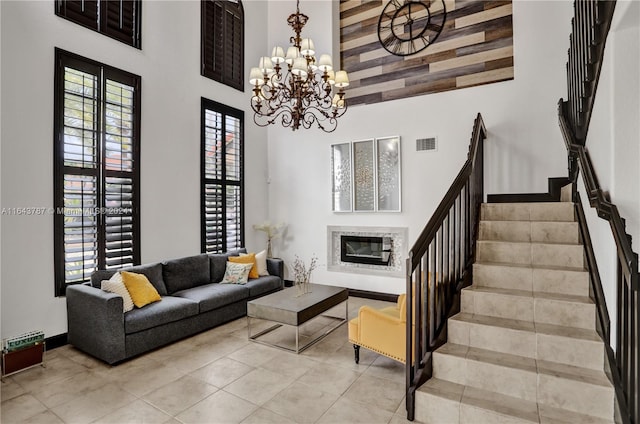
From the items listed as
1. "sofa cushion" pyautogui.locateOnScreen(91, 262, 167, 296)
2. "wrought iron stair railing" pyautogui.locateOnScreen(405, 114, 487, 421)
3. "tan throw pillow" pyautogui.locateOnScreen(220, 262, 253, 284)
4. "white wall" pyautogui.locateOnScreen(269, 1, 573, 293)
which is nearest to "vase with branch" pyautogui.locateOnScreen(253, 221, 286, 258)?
"white wall" pyautogui.locateOnScreen(269, 1, 573, 293)

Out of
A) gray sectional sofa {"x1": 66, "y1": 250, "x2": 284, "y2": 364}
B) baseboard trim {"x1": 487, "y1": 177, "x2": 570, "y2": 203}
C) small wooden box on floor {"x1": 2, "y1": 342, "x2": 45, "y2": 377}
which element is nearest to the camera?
small wooden box on floor {"x1": 2, "y1": 342, "x2": 45, "y2": 377}

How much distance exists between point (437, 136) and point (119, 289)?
15.1ft

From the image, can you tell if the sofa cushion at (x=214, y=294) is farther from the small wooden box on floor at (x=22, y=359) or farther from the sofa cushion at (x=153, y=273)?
the small wooden box on floor at (x=22, y=359)

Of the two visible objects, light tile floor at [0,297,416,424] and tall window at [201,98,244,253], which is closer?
light tile floor at [0,297,416,424]

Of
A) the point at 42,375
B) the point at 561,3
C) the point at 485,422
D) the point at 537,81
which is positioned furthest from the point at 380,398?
the point at 561,3

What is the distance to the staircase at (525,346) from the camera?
216 cm

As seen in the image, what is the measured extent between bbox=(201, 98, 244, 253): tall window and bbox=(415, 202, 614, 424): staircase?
4099 mm

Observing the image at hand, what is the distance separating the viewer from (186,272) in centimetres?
471

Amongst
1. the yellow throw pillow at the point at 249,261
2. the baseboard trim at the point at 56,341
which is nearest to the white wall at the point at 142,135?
the baseboard trim at the point at 56,341

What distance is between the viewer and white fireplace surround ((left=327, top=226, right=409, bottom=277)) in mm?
5453

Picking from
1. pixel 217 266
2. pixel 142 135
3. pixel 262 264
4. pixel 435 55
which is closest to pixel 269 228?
pixel 262 264

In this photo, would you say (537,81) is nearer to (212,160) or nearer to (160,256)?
(212,160)

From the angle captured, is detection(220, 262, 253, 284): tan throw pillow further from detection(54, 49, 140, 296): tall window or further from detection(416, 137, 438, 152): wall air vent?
detection(416, 137, 438, 152): wall air vent

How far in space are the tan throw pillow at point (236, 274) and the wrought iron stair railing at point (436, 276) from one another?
2797 mm
